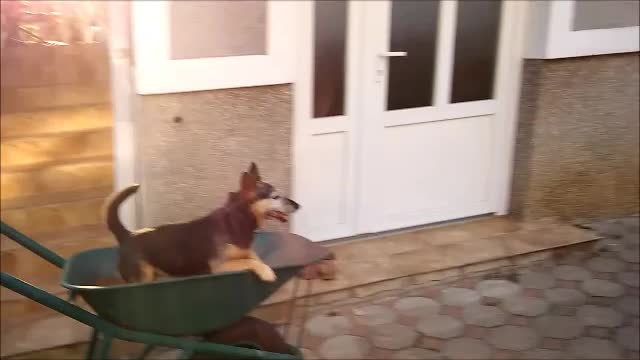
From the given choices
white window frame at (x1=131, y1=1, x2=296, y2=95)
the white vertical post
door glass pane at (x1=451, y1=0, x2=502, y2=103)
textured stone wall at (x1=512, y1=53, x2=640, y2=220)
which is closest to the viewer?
white window frame at (x1=131, y1=1, x2=296, y2=95)

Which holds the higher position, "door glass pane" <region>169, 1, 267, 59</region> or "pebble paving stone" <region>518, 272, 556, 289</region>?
"door glass pane" <region>169, 1, 267, 59</region>

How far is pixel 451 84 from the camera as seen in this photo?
4273 mm

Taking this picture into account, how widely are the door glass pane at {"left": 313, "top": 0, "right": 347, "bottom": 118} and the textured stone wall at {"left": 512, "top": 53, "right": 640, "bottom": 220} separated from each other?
1120 mm

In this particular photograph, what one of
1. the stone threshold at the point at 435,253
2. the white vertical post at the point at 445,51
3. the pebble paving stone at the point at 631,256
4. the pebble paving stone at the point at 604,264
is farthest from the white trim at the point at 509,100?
the pebble paving stone at the point at 631,256

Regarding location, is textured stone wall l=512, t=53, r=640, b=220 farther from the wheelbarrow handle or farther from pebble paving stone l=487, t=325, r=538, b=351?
the wheelbarrow handle

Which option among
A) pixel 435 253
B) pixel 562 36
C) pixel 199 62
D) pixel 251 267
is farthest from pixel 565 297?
pixel 251 267

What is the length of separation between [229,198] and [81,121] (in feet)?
4.41

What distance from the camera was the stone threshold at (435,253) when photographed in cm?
377

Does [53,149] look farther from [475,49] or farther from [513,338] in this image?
[475,49]

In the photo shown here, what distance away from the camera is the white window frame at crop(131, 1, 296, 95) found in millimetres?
3266

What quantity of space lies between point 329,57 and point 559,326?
170cm

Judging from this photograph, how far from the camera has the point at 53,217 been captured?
3.42m

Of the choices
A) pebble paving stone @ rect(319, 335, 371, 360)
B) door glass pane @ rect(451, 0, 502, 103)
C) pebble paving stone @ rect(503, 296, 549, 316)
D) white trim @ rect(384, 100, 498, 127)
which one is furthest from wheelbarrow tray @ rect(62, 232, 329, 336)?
door glass pane @ rect(451, 0, 502, 103)

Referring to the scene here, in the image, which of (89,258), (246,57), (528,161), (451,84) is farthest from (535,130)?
(89,258)
